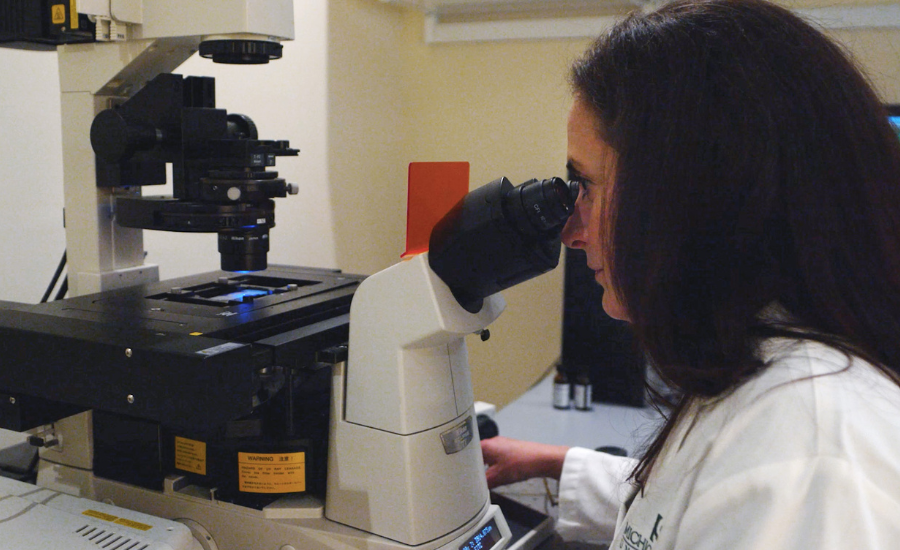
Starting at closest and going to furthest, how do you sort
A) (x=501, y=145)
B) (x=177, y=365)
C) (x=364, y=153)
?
(x=177, y=365) → (x=364, y=153) → (x=501, y=145)

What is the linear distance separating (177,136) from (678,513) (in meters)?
0.78

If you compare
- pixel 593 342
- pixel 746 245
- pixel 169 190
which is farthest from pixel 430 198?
pixel 593 342

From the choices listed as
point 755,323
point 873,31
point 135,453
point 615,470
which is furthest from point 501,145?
point 755,323

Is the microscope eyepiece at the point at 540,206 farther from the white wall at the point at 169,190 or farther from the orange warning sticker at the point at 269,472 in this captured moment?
the white wall at the point at 169,190

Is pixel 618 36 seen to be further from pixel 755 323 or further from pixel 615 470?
pixel 615 470

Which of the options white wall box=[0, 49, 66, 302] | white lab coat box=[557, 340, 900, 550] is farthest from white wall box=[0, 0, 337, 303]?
white lab coat box=[557, 340, 900, 550]

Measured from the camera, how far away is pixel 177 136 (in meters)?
0.98

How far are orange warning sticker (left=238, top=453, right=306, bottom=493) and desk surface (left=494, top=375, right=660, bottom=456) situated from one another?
31.1 inches

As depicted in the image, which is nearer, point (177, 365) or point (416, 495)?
point (177, 365)

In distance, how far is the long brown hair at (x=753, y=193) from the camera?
0.57 meters

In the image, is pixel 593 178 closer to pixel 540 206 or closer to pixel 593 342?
pixel 540 206

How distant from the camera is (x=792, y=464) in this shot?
0.49 metres

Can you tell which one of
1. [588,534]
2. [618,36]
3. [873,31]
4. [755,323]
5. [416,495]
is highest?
[873,31]

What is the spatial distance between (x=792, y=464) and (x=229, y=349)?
51 cm
